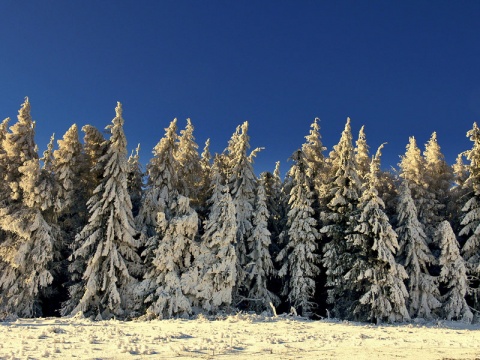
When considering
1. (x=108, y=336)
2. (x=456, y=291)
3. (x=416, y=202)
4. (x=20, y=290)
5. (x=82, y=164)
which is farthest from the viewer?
(x=416, y=202)

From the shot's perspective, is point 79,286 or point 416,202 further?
point 416,202

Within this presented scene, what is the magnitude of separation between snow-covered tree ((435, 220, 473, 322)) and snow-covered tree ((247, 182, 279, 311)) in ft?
44.0

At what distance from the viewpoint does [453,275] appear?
29453 mm

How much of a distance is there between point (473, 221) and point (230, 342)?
25.2m

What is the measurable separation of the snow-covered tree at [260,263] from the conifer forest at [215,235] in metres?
0.10

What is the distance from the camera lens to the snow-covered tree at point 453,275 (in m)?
29.1

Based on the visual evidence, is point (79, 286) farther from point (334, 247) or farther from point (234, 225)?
point (334, 247)

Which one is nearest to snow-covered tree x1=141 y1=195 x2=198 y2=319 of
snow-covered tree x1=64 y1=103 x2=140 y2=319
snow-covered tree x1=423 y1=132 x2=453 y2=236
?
snow-covered tree x1=64 y1=103 x2=140 y2=319

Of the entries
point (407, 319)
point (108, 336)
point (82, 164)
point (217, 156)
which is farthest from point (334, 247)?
point (82, 164)

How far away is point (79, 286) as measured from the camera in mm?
26609

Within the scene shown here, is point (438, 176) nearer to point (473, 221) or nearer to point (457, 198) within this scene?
point (457, 198)

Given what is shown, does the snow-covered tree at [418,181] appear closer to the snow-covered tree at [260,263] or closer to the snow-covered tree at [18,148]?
the snow-covered tree at [260,263]

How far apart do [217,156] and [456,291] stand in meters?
22.4

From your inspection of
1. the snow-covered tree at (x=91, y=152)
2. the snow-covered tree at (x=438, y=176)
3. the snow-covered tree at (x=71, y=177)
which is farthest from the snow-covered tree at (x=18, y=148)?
the snow-covered tree at (x=438, y=176)
